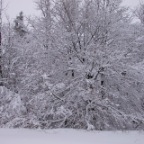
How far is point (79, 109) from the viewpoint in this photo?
32.1ft

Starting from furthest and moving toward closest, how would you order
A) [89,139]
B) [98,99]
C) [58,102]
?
[58,102] < [98,99] < [89,139]

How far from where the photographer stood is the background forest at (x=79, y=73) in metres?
9.71

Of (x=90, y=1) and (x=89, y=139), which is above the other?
(x=90, y=1)

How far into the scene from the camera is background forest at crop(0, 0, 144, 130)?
971 centimetres

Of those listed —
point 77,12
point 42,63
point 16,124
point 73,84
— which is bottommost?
point 16,124

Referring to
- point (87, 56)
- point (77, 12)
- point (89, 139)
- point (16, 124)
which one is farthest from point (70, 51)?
point (89, 139)

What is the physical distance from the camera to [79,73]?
10289mm

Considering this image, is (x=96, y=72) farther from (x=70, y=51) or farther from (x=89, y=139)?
(x=89, y=139)

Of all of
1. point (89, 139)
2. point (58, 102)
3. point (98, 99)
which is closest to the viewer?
point (89, 139)

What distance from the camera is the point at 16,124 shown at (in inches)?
373

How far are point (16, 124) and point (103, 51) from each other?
4691 millimetres

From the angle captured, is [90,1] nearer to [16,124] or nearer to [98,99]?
[98,99]

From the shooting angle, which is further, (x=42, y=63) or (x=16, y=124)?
(x=42, y=63)

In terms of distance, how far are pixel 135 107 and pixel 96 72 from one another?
288 cm
